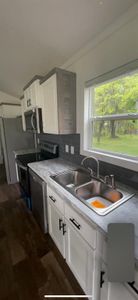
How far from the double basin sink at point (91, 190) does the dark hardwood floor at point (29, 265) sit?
2.48ft

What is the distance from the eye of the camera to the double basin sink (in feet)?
3.89

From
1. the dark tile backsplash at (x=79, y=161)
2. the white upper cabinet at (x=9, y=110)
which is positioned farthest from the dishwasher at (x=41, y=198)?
the white upper cabinet at (x=9, y=110)

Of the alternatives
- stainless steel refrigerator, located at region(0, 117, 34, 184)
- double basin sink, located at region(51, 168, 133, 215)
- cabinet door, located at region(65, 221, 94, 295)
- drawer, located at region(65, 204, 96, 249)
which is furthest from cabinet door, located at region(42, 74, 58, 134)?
stainless steel refrigerator, located at region(0, 117, 34, 184)

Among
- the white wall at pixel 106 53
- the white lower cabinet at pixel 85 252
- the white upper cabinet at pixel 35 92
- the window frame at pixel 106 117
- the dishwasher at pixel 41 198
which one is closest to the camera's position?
the white lower cabinet at pixel 85 252

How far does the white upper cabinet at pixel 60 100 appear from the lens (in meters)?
1.60

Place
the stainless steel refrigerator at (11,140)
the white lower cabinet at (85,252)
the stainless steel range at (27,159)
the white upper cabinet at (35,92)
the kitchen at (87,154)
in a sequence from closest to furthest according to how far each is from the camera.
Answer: the white lower cabinet at (85,252) → the kitchen at (87,154) → the white upper cabinet at (35,92) → the stainless steel range at (27,159) → the stainless steel refrigerator at (11,140)

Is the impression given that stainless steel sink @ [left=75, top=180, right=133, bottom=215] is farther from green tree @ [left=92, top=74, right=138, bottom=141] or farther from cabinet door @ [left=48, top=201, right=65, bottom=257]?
green tree @ [left=92, top=74, right=138, bottom=141]

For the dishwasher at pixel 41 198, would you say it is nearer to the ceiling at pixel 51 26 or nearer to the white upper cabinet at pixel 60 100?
the white upper cabinet at pixel 60 100

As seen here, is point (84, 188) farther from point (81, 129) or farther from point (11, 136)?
point (11, 136)

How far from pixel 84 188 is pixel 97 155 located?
415mm

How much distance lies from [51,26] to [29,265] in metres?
2.46

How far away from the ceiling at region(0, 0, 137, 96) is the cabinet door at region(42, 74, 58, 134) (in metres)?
0.40

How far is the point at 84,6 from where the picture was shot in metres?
1.06

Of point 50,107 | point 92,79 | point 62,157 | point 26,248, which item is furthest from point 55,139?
point 26,248
